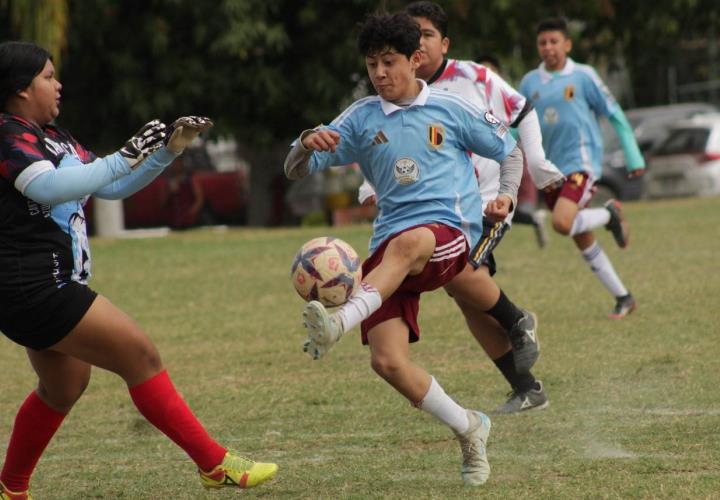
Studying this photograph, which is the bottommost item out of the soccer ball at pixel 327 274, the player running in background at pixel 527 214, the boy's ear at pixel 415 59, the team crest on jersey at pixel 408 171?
the player running in background at pixel 527 214

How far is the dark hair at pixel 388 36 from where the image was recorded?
19.0ft

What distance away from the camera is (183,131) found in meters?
5.20

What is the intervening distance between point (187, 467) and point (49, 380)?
1097 millimetres

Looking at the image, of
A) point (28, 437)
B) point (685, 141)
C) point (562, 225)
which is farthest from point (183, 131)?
point (685, 141)

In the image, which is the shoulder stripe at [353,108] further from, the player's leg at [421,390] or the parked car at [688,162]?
the parked car at [688,162]

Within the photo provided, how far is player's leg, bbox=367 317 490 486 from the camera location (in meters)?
5.61

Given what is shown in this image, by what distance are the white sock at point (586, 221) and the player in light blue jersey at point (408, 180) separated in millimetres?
4483

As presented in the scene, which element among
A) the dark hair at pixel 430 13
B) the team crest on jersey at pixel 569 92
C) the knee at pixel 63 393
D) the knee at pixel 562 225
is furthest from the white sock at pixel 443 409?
the team crest on jersey at pixel 569 92

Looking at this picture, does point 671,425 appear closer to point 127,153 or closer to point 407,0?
point 127,153

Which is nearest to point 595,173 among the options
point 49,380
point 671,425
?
point 671,425

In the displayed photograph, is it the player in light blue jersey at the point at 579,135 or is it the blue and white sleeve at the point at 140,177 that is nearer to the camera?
the blue and white sleeve at the point at 140,177

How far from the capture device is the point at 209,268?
15766 mm

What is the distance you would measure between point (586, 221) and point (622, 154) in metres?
15.1

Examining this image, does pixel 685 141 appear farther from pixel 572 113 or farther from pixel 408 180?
pixel 408 180
